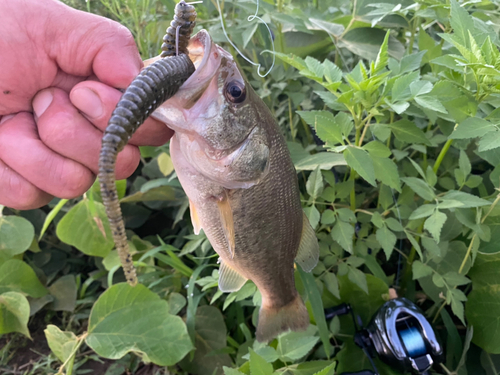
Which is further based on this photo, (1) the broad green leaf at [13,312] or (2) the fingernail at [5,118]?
(1) the broad green leaf at [13,312]

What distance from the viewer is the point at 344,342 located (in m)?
1.31

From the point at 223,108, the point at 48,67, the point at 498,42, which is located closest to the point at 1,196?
the point at 48,67

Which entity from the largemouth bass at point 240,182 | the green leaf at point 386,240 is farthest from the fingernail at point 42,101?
the green leaf at point 386,240

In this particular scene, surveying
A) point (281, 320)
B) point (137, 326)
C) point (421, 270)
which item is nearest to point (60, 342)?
point (137, 326)

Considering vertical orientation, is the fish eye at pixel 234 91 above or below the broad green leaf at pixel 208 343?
above

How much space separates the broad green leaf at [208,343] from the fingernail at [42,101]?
108cm

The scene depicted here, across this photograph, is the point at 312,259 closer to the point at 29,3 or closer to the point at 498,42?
the point at 498,42

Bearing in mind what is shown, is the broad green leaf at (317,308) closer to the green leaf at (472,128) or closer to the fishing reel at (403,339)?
the fishing reel at (403,339)

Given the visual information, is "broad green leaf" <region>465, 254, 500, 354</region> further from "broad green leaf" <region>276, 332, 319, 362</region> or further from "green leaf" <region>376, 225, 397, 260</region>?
"broad green leaf" <region>276, 332, 319, 362</region>

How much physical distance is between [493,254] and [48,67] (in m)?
1.52

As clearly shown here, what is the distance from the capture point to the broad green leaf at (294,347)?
3.34 feet

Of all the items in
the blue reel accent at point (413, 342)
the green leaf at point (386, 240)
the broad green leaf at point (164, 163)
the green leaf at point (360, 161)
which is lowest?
the blue reel accent at point (413, 342)

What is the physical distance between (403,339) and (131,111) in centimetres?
99

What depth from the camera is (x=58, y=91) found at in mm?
868
